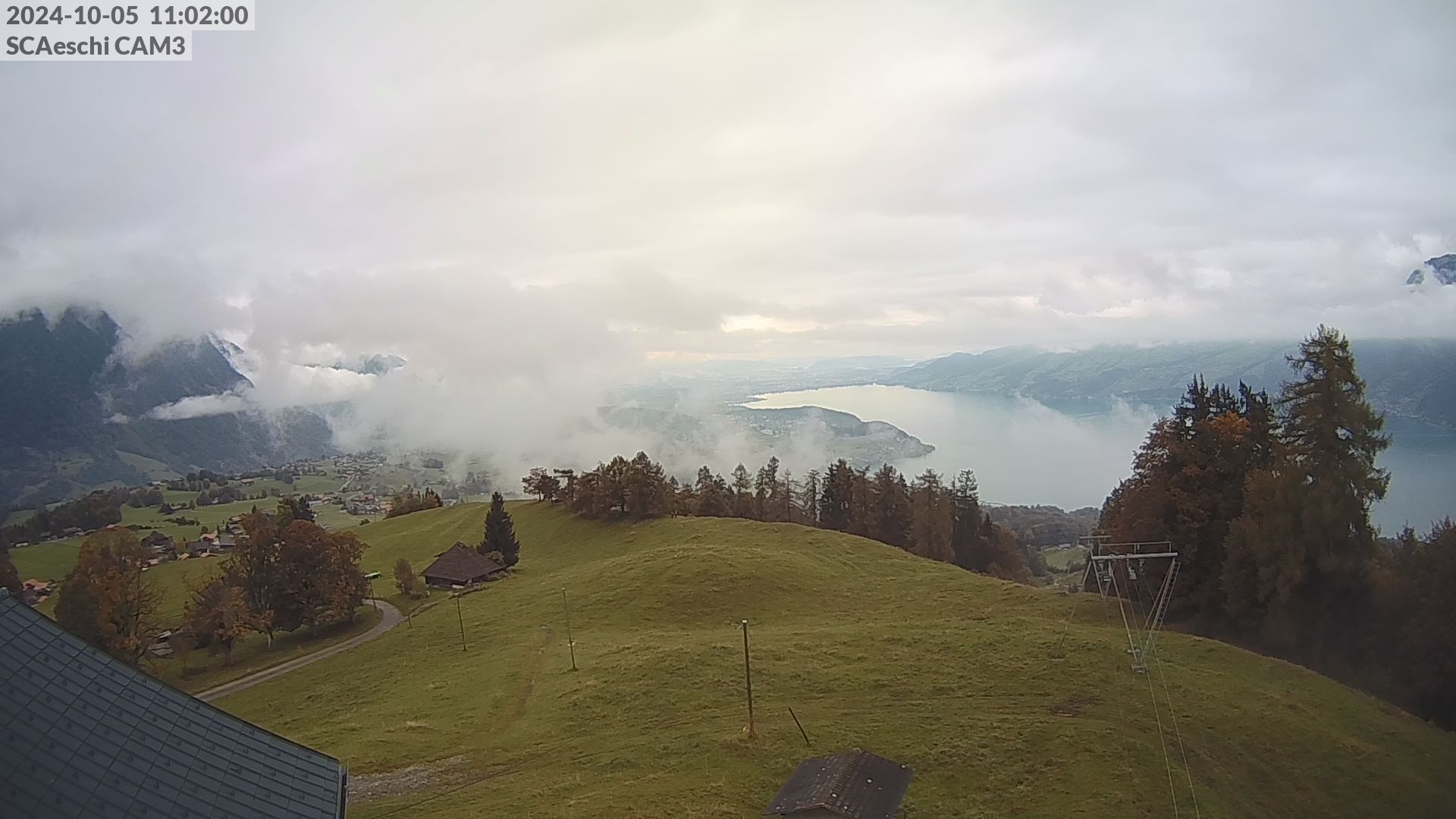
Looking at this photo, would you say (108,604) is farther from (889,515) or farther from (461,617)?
(889,515)

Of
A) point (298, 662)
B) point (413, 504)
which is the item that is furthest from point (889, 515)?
point (413, 504)

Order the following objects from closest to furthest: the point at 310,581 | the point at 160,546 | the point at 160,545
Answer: the point at 310,581 < the point at 160,546 < the point at 160,545

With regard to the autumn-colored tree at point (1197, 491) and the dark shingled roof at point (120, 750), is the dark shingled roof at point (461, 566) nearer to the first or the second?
the autumn-colored tree at point (1197, 491)

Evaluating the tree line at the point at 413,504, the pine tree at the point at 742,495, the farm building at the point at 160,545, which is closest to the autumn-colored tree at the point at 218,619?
the pine tree at the point at 742,495

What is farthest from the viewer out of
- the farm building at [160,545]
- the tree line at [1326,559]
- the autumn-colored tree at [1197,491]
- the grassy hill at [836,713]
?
the farm building at [160,545]

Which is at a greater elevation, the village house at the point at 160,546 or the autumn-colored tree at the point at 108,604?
the autumn-colored tree at the point at 108,604
